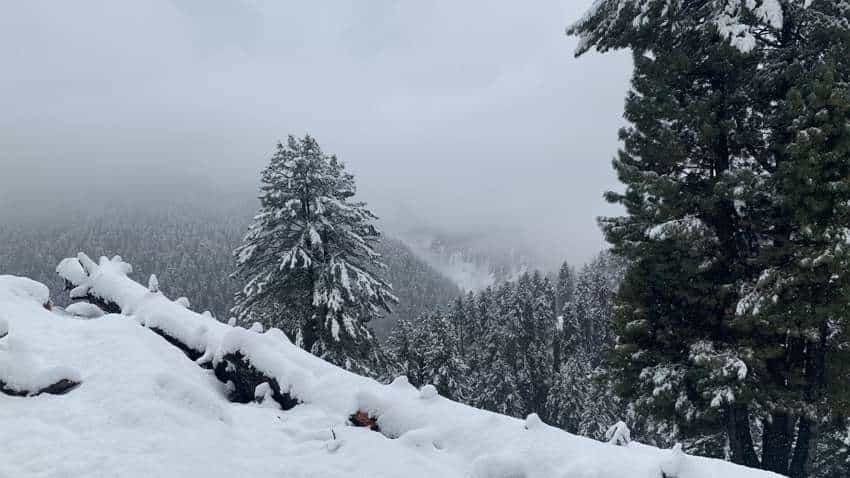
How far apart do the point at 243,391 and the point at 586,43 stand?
34.6 feet

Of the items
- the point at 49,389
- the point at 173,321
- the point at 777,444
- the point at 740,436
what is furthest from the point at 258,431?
the point at 777,444

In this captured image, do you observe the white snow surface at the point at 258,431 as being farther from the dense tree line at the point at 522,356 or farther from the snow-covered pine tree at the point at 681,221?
the dense tree line at the point at 522,356

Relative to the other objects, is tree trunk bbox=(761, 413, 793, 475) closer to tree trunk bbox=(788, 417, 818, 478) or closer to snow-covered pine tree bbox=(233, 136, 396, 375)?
tree trunk bbox=(788, 417, 818, 478)

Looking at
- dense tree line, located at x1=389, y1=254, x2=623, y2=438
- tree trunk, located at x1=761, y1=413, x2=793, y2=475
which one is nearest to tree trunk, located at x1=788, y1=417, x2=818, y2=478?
tree trunk, located at x1=761, y1=413, x2=793, y2=475

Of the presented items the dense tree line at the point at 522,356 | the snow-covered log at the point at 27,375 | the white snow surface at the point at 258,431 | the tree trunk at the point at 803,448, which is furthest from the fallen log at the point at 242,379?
the dense tree line at the point at 522,356

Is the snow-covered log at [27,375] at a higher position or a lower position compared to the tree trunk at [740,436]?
lower

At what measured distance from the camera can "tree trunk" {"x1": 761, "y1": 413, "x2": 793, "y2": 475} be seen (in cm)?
897

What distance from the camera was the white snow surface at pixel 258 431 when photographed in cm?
449

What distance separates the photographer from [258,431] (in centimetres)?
582

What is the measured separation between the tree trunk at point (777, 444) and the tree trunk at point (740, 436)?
0.27m

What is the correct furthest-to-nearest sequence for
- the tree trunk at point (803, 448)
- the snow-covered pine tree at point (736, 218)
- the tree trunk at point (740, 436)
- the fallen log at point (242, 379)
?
the tree trunk at point (740, 436) < the tree trunk at point (803, 448) < the snow-covered pine tree at point (736, 218) < the fallen log at point (242, 379)

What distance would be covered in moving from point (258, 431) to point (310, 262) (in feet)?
32.6

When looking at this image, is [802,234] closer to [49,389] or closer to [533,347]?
[49,389]

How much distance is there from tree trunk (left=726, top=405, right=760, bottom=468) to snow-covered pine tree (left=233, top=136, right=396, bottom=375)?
10.7 m
